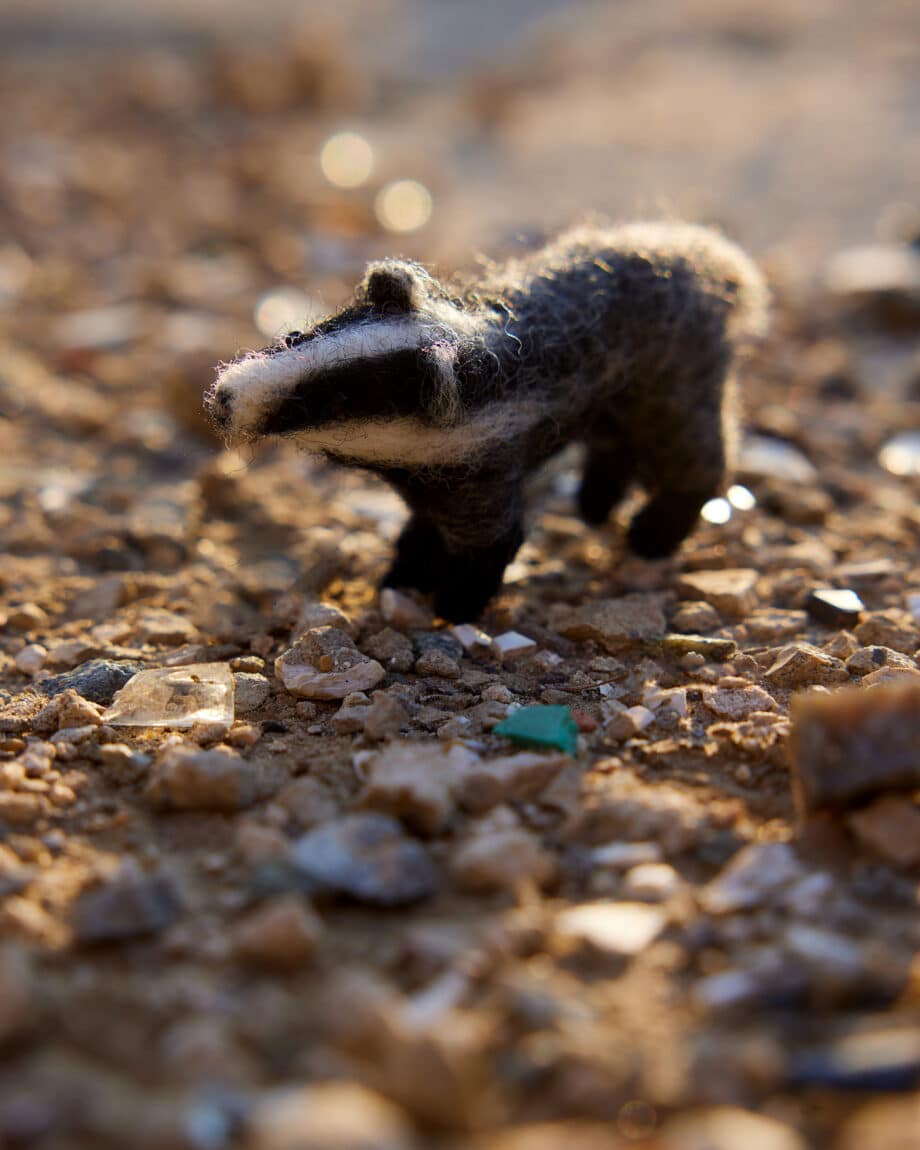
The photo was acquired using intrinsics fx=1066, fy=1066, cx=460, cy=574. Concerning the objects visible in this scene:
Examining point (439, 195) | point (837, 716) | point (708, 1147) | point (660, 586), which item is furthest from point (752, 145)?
point (708, 1147)

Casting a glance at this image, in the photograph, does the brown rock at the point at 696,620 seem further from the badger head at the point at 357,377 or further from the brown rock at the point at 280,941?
the brown rock at the point at 280,941

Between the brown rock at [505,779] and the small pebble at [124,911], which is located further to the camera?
the brown rock at [505,779]

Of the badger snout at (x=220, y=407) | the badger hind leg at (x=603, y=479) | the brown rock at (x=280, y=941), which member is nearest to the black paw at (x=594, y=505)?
the badger hind leg at (x=603, y=479)

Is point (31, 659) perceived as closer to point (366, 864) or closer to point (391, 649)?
point (391, 649)

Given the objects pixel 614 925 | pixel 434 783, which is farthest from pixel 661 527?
pixel 614 925

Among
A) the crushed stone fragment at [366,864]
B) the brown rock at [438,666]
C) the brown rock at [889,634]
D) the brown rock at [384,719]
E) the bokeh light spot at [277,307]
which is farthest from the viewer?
the bokeh light spot at [277,307]

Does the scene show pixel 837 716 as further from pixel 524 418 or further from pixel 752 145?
pixel 752 145
